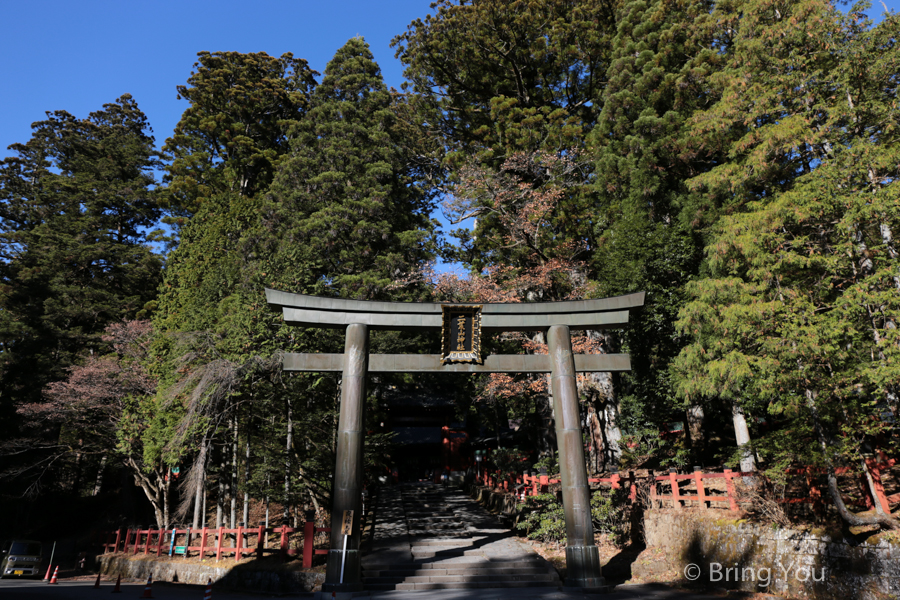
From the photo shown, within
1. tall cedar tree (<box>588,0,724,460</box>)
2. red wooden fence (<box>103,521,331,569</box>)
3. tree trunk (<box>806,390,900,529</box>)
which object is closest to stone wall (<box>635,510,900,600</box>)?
tree trunk (<box>806,390,900,529</box>)

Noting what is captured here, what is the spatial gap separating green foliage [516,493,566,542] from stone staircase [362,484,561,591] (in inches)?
18.6

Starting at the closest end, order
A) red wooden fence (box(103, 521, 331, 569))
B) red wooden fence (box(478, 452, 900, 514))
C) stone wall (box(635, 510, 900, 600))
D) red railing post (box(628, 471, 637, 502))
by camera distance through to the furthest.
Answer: stone wall (box(635, 510, 900, 600)), red wooden fence (box(478, 452, 900, 514)), red wooden fence (box(103, 521, 331, 569)), red railing post (box(628, 471, 637, 502))

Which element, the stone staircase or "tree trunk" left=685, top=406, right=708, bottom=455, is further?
"tree trunk" left=685, top=406, right=708, bottom=455

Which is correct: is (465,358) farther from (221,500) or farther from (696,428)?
(696,428)

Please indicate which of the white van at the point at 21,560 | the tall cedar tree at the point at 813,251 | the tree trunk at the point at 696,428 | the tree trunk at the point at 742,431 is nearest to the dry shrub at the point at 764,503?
the tall cedar tree at the point at 813,251

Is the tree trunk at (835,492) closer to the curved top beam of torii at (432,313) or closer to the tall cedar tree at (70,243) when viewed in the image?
the curved top beam of torii at (432,313)

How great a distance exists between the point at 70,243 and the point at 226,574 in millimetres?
20770

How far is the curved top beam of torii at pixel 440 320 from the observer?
9.32 m

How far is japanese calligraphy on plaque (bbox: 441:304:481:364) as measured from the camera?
30.5 feet

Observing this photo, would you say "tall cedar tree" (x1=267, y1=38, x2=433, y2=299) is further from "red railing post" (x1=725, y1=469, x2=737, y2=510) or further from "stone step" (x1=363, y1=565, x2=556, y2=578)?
"red railing post" (x1=725, y1=469, x2=737, y2=510)

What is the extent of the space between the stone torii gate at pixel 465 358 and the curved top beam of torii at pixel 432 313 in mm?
19

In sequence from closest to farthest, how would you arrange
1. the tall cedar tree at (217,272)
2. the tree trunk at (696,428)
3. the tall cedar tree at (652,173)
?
the tall cedar tree at (217,272) < the tall cedar tree at (652,173) < the tree trunk at (696,428)

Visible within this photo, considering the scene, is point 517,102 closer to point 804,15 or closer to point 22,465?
point 804,15

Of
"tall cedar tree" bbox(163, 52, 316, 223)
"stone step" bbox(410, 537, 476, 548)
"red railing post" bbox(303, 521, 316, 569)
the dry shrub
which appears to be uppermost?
"tall cedar tree" bbox(163, 52, 316, 223)
